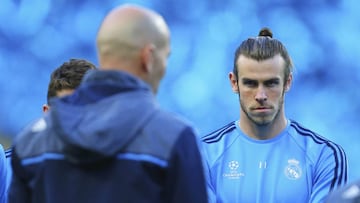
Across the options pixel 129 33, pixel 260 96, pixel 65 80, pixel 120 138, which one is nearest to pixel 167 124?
pixel 120 138

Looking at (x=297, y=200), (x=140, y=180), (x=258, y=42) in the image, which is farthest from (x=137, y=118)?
(x=258, y=42)

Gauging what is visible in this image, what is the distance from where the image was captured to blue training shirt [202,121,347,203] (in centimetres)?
352

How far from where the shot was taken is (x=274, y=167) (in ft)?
11.9

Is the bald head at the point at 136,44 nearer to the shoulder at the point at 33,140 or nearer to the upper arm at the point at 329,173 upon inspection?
the shoulder at the point at 33,140

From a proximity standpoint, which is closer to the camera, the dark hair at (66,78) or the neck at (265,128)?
the dark hair at (66,78)

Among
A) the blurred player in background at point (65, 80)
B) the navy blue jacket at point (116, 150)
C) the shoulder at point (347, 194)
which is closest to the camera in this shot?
the shoulder at point (347, 194)

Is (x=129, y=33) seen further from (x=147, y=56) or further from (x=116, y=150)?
(x=116, y=150)

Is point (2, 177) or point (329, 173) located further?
point (2, 177)

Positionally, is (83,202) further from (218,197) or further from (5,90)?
(5,90)

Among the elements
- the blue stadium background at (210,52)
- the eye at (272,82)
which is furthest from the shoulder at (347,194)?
the blue stadium background at (210,52)

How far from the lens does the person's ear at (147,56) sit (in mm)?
2287

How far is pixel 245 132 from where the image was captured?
3762mm

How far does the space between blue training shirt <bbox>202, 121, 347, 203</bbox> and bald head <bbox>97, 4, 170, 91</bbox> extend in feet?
4.16

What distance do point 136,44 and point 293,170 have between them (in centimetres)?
148
